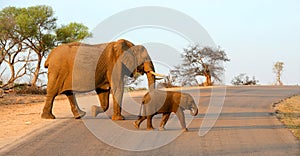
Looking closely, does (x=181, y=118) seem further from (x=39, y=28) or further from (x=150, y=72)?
(x=39, y=28)

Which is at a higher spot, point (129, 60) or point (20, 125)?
point (129, 60)

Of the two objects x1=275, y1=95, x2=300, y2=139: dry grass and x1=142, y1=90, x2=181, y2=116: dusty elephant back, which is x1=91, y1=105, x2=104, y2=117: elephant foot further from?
x1=275, y1=95, x2=300, y2=139: dry grass

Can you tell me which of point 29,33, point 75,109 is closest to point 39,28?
point 29,33

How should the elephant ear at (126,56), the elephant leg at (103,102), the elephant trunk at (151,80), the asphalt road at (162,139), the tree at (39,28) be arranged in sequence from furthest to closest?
1. the tree at (39,28)
2. the elephant leg at (103,102)
3. the elephant ear at (126,56)
4. the elephant trunk at (151,80)
5. the asphalt road at (162,139)

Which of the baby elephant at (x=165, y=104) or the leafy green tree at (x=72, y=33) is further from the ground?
the leafy green tree at (x=72, y=33)

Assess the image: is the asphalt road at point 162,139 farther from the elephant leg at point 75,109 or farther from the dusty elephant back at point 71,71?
the dusty elephant back at point 71,71

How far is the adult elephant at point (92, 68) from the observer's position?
533 inches

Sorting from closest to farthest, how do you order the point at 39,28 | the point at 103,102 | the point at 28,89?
the point at 103,102, the point at 28,89, the point at 39,28

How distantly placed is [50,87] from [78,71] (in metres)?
1.00

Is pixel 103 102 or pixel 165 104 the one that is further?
pixel 103 102

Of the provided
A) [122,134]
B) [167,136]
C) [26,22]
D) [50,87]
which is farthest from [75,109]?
[26,22]

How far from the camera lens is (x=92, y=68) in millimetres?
13656

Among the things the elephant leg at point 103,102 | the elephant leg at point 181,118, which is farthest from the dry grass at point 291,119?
the elephant leg at point 103,102

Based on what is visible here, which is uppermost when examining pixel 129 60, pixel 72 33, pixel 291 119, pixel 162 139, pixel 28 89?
pixel 72 33
